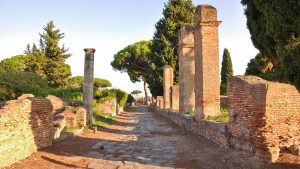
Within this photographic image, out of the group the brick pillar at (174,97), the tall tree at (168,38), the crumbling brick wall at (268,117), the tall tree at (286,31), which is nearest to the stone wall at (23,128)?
the crumbling brick wall at (268,117)

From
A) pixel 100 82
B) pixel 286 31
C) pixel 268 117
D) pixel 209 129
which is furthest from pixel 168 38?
pixel 100 82

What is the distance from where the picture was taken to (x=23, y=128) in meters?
8.19

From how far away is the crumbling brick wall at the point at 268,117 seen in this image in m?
6.82

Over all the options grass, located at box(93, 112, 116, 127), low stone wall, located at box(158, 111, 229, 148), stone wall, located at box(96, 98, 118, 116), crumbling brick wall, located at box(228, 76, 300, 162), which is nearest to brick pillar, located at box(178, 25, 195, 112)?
low stone wall, located at box(158, 111, 229, 148)

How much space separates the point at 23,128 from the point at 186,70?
11346 mm

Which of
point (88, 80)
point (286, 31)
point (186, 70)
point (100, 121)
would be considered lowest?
point (100, 121)

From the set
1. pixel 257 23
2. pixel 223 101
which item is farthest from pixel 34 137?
pixel 223 101

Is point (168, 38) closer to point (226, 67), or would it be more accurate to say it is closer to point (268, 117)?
point (226, 67)

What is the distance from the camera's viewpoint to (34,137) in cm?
886

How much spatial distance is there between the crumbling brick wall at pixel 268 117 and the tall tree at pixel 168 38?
2331 centimetres

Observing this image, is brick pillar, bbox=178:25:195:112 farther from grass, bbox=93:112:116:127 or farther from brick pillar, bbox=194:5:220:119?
brick pillar, bbox=194:5:220:119

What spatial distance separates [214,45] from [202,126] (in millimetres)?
2930

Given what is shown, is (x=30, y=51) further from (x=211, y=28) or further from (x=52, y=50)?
(x=211, y=28)

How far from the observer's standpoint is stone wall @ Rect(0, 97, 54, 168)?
728cm
